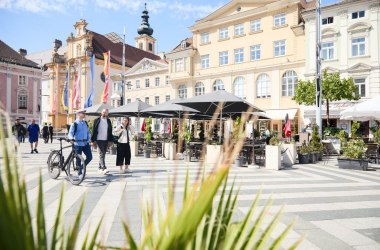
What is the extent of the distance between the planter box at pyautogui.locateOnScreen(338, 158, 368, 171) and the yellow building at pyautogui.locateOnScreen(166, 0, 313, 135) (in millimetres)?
18596

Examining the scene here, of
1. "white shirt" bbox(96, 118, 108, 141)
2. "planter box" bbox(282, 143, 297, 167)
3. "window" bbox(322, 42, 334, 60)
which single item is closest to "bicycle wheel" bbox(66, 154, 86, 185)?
"white shirt" bbox(96, 118, 108, 141)

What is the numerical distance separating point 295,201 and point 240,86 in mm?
29205

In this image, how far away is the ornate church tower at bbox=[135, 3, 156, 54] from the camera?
253 ft

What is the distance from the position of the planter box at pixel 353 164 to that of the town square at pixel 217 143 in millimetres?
47

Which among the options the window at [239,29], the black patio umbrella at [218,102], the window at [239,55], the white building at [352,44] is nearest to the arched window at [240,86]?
the window at [239,55]

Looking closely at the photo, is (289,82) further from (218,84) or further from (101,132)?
(101,132)

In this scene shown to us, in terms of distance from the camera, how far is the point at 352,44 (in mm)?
25984

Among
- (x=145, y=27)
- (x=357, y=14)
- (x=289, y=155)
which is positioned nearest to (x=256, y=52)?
(x=357, y=14)

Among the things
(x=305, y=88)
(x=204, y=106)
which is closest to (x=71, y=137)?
(x=204, y=106)

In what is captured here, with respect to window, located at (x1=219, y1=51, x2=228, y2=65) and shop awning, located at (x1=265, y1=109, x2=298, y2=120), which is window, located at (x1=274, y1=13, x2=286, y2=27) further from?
shop awning, located at (x1=265, y1=109, x2=298, y2=120)

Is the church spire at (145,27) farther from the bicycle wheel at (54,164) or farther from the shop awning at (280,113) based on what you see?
the bicycle wheel at (54,164)

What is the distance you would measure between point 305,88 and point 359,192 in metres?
16.3

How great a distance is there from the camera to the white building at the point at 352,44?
2475 centimetres

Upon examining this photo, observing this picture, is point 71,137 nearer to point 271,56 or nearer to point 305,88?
point 305,88
